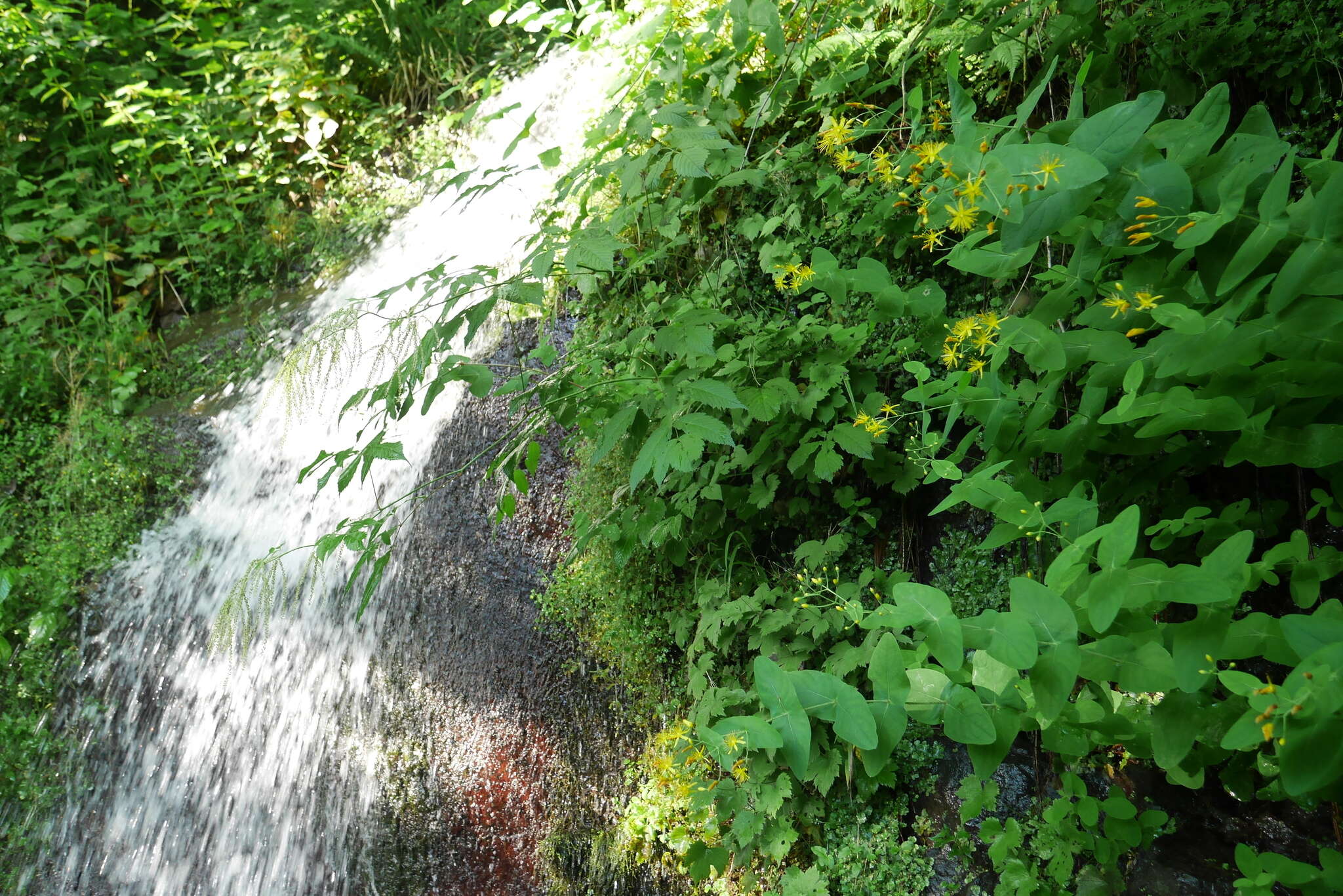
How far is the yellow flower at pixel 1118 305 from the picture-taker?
48.8 inches

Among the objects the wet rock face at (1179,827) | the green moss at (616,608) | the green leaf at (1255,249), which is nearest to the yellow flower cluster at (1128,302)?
the green leaf at (1255,249)

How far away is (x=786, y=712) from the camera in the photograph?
1104 mm

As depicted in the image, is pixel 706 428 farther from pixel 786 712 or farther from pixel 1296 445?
pixel 1296 445

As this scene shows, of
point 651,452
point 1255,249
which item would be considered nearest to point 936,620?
point 1255,249

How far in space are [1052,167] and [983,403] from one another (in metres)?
0.57

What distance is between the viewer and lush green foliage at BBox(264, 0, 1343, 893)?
41.3 inches

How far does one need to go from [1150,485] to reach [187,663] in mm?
3787

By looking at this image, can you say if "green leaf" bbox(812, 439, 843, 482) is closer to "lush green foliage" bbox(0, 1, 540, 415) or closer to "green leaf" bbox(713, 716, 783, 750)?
"green leaf" bbox(713, 716, 783, 750)

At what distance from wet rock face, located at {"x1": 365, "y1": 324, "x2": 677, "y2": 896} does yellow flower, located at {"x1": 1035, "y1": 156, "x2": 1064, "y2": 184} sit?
2103mm

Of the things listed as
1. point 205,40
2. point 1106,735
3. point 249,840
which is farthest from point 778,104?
point 205,40

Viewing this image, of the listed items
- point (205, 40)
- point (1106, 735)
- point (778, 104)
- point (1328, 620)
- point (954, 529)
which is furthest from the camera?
point (205, 40)

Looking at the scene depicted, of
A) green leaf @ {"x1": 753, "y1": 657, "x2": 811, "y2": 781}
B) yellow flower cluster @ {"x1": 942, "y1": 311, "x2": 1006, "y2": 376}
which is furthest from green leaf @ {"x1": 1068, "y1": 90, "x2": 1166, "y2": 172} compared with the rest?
green leaf @ {"x1": 753, "y1": 657, "x2": 811, "y2": 781}

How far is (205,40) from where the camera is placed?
5.43 m

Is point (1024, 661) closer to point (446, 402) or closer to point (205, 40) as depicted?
point (446, 402)
